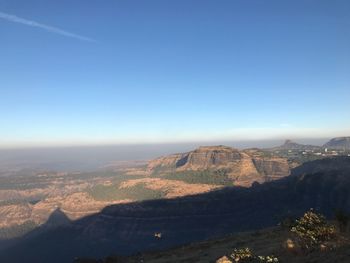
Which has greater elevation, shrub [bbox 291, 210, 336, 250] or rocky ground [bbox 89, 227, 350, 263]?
shrub [bbox 291, 210, 336, 250]

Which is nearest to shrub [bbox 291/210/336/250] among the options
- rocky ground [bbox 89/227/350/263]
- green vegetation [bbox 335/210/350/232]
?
rocky ground [bbox 89/227/350/263]

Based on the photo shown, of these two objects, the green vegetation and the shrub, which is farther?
the green vegetation

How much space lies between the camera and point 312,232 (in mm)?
41094

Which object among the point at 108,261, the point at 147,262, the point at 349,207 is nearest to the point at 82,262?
the point at 108,261

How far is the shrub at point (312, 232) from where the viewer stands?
4062 centimetres

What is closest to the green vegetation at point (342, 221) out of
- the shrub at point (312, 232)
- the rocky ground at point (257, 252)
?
the rocky ground at point (257, 252)

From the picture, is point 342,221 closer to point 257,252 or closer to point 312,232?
point 257,252

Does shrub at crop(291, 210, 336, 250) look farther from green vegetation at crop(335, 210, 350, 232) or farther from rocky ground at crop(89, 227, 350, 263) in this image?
green vegetation at crop(335, 210, 350, 232)

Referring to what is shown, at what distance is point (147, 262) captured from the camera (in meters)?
61.8

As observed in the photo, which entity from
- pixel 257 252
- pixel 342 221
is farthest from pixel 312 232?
pixel 342 221

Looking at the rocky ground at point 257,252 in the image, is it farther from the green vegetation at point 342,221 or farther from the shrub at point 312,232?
the green vegetation at point 342,221

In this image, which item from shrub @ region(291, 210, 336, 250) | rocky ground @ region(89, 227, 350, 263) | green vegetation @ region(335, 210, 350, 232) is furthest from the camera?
green vegetation @ region(335, 210, 350, 232)

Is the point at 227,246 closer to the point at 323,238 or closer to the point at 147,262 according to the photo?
the point at 147,262

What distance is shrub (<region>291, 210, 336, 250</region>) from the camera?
133ft
